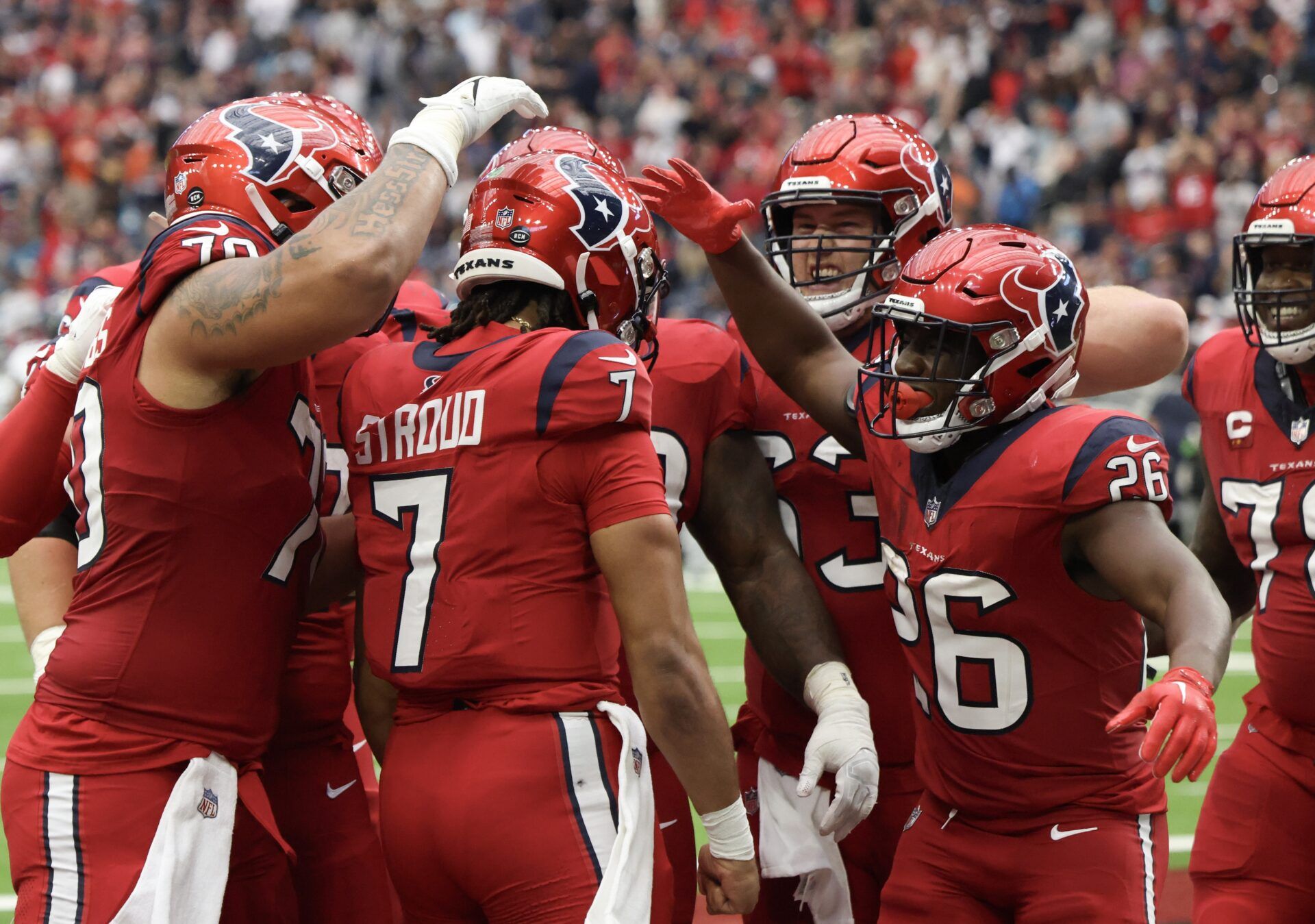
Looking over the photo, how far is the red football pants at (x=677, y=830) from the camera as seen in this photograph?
358cm

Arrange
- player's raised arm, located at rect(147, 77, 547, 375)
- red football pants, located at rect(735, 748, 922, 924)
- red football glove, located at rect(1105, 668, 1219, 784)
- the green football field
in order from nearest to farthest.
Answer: red football glove, located at rect(1105, 668, 1219, 784), player's raised arm, located at rect(147, 77, 547, 375), red football pants, located at rect(735, 748, 922, 924), the green football field

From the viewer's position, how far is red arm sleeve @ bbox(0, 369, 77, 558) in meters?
3.00

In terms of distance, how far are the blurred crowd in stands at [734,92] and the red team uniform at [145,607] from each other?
36.1 ft

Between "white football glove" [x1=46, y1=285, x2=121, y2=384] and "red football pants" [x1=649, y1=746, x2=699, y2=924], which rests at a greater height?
"white football glove" [x1=46, y1=285, x2=121, y2=384]

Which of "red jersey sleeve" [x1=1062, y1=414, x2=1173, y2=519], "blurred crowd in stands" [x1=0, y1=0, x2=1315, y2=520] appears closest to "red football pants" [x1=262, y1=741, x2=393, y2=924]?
"red jersey sleeve" [x1=1062, y1=414, x2=1173, y2=519]

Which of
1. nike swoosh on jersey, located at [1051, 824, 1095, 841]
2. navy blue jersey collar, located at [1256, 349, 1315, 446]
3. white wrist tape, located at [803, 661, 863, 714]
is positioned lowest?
nike swoosh on jersey, located at [1051, 824, 1095, 841]

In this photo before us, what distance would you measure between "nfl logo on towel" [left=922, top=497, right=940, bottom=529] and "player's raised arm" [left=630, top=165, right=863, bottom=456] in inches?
13.0

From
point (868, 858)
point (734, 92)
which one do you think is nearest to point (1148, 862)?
point (868, 858)

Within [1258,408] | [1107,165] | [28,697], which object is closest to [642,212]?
[1258,408]

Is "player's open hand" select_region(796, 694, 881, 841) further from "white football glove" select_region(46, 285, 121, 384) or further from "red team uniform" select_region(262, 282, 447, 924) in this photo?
"white football glove" select_region(46, 285, 121, 384)

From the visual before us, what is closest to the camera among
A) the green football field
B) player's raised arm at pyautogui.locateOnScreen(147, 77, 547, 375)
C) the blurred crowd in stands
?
player's raised arm at pyautogui.locateOnScreen(147, 77, 547, 375)

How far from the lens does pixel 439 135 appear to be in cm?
299

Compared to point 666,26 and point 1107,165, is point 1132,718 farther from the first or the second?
point 666,26

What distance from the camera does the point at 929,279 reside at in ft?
10.6
